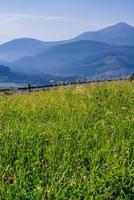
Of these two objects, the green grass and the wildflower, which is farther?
the wildflower

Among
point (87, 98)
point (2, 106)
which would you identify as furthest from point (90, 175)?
point (87, 98)

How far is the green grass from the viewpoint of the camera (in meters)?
5.19

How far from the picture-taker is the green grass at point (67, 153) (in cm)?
519

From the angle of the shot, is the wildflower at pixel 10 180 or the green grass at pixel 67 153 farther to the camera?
the wildflower at pixel 10 180

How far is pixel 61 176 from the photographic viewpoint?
18.7ft

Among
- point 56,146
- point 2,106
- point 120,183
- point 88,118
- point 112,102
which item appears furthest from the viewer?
point 112,102

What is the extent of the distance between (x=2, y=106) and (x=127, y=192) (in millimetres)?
7213

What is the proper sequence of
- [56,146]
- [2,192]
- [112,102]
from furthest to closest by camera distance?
1. [112,102]
2. [56,146]
3. [2,192]

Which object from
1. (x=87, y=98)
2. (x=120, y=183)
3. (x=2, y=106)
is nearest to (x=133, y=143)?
(x=120, y=183)

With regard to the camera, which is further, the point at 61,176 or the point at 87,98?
the point at 87,98

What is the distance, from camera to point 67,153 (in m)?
6.75

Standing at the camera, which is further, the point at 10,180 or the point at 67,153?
the point at 67,153

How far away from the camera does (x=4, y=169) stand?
568 cm

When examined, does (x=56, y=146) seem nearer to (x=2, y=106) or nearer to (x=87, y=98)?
(x=2, y=106)
